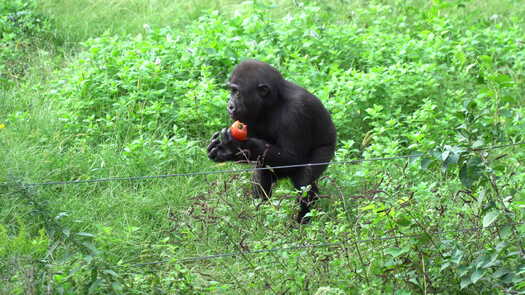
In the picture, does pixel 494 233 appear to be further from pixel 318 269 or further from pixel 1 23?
pixel 1 23

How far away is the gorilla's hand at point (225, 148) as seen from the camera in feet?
20.4

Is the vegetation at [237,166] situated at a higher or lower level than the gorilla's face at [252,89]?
lower

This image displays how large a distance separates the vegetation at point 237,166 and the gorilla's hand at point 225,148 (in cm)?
26

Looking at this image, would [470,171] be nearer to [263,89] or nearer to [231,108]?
[263,89]

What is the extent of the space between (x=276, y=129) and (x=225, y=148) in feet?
1.57

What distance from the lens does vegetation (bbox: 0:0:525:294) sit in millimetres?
4254

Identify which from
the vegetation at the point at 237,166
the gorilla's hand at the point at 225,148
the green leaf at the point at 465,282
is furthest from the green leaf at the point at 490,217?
the gorilla's hand at the point at 225,148

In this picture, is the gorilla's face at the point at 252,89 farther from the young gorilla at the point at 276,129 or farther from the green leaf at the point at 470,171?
the green leaf at the point at 470,171

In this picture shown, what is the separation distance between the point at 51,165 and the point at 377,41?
4.10m

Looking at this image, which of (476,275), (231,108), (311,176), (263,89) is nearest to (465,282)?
(476,275)

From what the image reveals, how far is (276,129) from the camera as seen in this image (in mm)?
6383

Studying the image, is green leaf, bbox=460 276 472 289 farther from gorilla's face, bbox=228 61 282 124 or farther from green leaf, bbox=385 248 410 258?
A: gorilla's face, bbox=228 61 282 124

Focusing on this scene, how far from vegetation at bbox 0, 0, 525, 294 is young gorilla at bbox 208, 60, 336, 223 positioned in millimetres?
251

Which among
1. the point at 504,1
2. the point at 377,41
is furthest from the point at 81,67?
the point at 504,1
